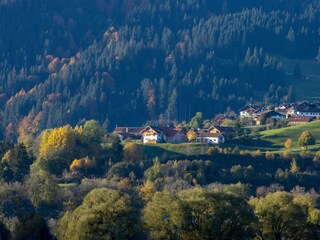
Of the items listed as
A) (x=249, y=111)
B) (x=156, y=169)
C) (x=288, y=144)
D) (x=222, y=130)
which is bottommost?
(x=156, y=169)

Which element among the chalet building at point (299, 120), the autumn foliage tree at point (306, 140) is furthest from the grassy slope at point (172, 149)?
the chalet building at point (299, 120)

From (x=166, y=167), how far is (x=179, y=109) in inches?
3620

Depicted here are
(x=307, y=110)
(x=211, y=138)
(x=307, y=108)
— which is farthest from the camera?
(x=307, y=108)

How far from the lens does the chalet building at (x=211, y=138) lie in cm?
11869

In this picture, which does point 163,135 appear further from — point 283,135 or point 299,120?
point 299,120

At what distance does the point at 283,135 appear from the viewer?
122250 mm

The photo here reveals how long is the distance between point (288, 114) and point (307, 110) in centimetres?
394

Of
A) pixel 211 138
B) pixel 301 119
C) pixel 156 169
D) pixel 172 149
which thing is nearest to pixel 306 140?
pixel 211 138

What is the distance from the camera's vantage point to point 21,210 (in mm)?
76438

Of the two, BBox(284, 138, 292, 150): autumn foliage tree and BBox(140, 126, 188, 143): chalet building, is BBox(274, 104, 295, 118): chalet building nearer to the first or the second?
BBox(140, 126, 188, 143): chalet building

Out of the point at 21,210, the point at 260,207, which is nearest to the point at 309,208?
the point at 260,207

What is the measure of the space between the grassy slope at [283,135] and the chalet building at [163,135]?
11151 mm

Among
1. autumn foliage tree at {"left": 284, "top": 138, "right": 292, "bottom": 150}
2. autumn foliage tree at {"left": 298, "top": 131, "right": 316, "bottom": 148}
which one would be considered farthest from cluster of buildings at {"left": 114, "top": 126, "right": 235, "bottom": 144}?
autumn foliage tree at {"left": 298, "top": 131, "right": 316, "bottom": 148}

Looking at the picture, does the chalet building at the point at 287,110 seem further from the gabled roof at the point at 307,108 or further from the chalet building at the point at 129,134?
the chalet building at the point at 129,134
